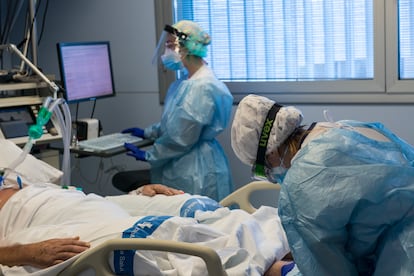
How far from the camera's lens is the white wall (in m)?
4.04

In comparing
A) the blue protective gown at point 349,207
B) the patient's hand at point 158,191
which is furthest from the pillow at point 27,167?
the blue protective gown at point 349,207

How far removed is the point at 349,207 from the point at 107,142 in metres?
2.18

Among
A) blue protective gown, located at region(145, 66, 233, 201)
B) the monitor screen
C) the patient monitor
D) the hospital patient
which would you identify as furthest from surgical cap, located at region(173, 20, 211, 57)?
the hospital patient

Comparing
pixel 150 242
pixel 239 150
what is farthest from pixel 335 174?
pixel 150 242

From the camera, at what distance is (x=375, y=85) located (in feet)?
11.1

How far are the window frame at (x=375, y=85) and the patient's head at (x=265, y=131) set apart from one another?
180 centimetres

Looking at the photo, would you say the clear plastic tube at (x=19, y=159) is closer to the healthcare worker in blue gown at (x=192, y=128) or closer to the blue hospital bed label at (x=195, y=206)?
the blue hospital bed label at (x=195, y=206)

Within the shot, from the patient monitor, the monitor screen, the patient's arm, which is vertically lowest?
the patient's arm

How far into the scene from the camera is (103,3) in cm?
417

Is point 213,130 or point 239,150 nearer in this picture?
point 239,150

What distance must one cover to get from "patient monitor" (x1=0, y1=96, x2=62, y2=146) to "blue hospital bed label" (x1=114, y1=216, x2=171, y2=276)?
118 centimetres

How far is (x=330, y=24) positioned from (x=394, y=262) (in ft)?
7.47

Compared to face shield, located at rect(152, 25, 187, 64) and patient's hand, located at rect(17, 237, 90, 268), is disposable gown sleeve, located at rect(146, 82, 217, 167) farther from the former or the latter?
patient's hand, located at rect(17, 237, 90, 268)

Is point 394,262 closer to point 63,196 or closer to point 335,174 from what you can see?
point 335,174
